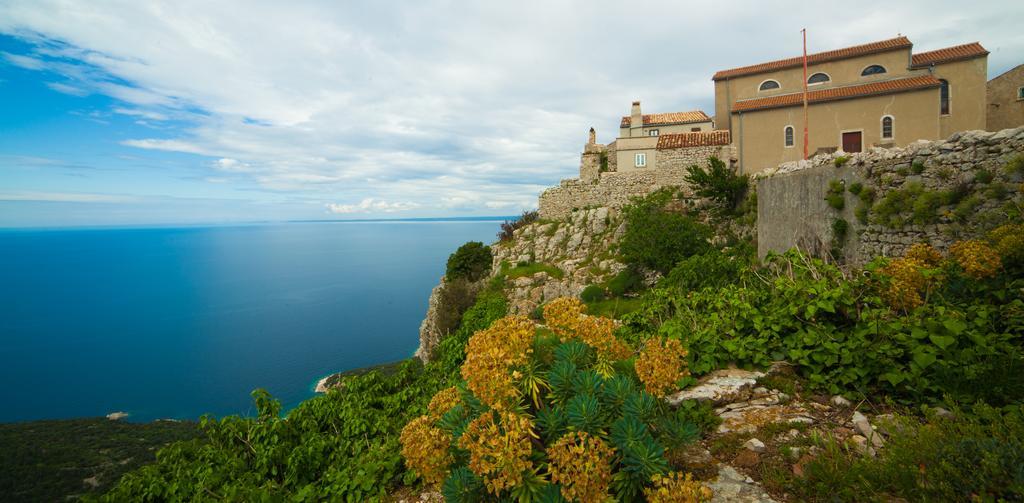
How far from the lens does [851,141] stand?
21.5 metres

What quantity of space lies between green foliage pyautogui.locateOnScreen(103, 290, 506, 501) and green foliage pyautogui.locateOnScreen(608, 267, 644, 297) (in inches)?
552

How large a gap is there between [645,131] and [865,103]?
1337cm

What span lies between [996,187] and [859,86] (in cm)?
2034

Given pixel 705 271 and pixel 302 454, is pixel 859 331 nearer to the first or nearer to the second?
pixel 302 454

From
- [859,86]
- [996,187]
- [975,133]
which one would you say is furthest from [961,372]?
[859,86]

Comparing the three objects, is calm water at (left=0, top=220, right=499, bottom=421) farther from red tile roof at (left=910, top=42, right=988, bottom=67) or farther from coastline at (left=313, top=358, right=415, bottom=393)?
red tile roof at (left=910, top=42, right=988, bottom=67)

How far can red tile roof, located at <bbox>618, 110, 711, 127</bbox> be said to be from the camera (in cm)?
3080

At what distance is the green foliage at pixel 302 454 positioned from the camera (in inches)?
163

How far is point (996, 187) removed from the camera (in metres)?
6.62

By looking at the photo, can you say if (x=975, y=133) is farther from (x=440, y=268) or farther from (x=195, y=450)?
(x=440, y=268)

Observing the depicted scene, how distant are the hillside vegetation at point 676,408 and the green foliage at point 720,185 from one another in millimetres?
15765

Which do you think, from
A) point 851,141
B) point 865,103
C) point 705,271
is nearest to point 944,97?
point 865,103

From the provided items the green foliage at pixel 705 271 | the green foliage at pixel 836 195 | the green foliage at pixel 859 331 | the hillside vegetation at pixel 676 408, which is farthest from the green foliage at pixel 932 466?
the green foliage at pixel 705 271

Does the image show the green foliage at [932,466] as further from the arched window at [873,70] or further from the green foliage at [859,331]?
the arched window at [873,70]
